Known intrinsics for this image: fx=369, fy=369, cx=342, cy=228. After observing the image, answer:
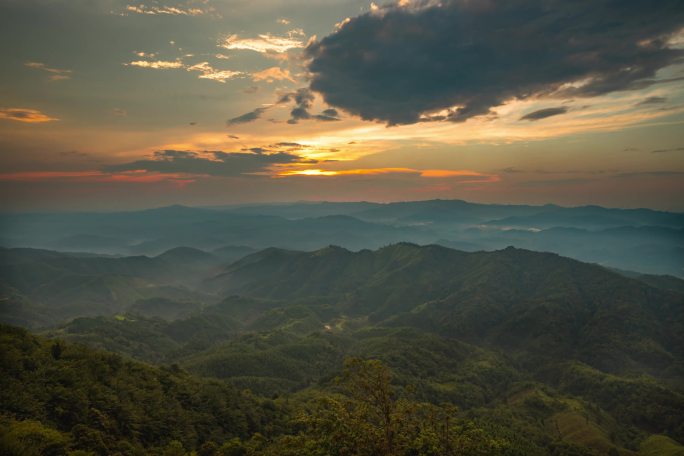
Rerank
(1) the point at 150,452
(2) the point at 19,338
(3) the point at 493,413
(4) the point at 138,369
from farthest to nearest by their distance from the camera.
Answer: (3) the point at 493,413 < (4) the point at 138,369 < (2) the point at 19,338 < (1) the point at 150,452

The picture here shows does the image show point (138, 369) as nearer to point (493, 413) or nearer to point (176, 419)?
point (176, 419)

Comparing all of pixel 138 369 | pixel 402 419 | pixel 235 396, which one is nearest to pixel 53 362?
pixel 138 369

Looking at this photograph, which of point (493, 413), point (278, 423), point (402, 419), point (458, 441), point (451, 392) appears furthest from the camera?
point (451, 392)

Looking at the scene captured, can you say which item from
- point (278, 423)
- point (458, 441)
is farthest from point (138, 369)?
point (458, 441)

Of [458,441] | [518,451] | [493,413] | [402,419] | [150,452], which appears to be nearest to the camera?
[402,419]

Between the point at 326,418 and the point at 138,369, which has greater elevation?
the point at 326,418

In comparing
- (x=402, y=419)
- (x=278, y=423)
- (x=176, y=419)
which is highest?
(x=402, y=419)

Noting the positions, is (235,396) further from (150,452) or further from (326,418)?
(326,418)

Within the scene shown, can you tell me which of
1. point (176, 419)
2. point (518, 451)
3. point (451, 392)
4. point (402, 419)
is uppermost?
point (402, 419)

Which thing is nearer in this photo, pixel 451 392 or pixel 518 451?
pixel 518 451
